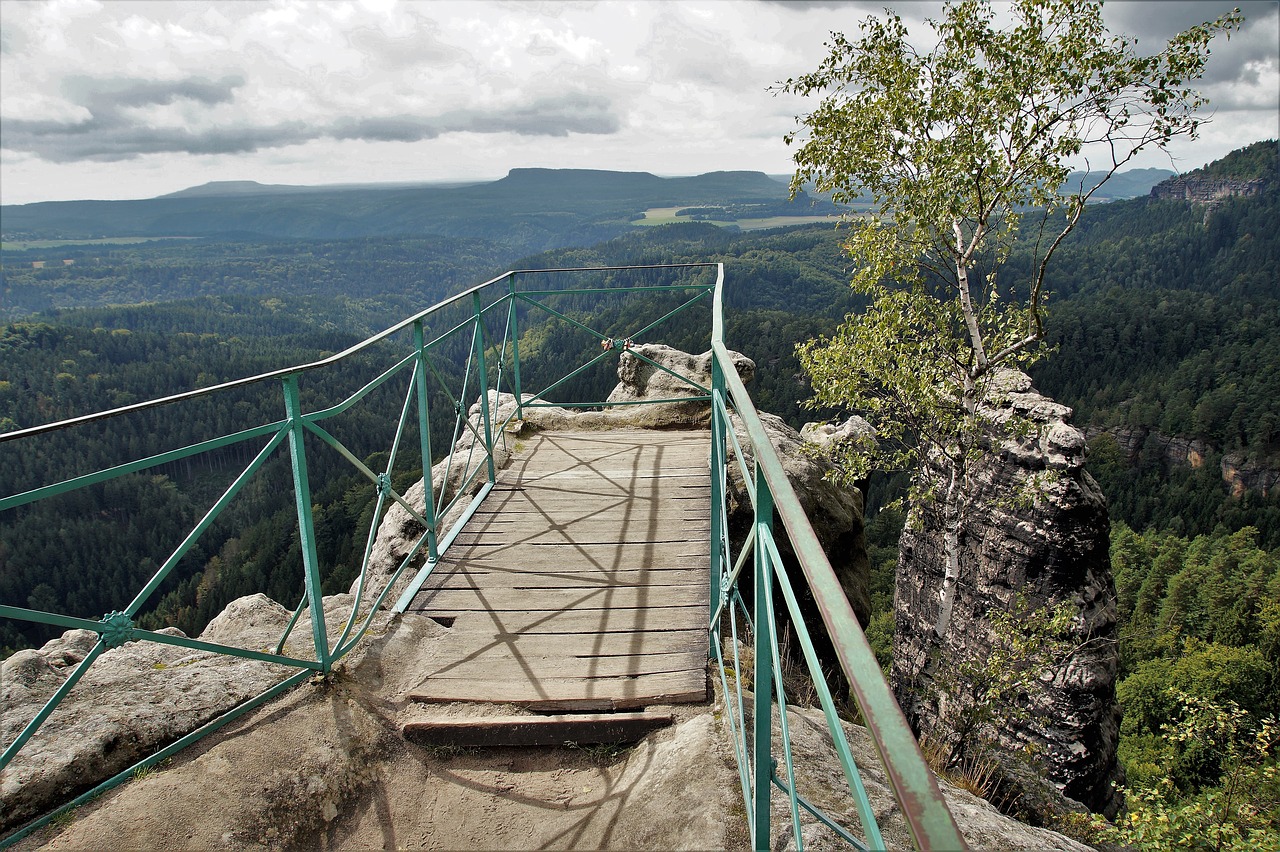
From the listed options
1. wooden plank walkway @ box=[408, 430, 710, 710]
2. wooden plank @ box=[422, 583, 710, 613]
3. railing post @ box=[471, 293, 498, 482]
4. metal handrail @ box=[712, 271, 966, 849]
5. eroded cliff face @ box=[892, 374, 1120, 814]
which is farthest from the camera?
eroded cliff face @ box=[892, 374, 1120, 814]

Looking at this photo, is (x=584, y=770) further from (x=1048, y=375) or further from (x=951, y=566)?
(x=1048, y=375)

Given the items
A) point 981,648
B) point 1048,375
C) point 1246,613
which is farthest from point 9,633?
point 1048,375

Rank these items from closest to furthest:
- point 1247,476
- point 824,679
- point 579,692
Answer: point 824,679
point 579,692
point 1247,476

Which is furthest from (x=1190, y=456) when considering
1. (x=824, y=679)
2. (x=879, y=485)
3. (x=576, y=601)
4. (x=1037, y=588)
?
(x=824, y=679)

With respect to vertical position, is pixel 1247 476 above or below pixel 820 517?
below

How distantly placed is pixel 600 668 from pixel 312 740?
1.47 m

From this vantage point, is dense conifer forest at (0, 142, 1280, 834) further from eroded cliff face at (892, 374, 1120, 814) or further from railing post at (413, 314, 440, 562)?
railing post at (413, 314, 440, 562)

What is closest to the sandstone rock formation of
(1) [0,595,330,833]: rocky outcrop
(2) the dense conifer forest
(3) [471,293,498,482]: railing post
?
(1) [0,595,330,833]: rocky outcrop

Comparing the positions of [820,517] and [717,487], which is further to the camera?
[820,517]

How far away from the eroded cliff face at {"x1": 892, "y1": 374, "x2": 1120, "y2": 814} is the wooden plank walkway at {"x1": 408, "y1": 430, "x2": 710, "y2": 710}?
6594 millimetres

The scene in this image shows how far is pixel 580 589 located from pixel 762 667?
2976mm

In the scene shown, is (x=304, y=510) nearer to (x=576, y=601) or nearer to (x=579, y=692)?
(x=579, y=692)

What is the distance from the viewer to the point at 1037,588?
15148 millimetres

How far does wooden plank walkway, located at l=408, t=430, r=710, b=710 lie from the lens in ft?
12.8
